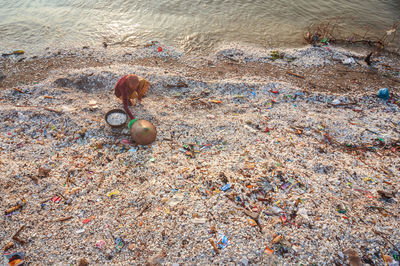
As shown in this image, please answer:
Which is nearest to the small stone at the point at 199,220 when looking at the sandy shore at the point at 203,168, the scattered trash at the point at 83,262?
the sandy shore at the point at 203,168

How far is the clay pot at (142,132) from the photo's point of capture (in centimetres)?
512

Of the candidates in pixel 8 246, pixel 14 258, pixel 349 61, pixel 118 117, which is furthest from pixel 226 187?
pixel 349 61

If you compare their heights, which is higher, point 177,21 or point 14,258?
point 177,21

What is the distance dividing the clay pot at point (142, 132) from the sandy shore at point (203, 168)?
0.70 ft

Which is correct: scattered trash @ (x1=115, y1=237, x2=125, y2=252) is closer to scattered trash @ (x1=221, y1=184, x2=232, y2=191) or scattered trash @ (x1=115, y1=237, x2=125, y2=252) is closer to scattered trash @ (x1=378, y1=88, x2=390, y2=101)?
scattered trash @ (x1=221, y1=184, x2=232, y2=191)

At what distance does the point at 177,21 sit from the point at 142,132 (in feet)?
28.0

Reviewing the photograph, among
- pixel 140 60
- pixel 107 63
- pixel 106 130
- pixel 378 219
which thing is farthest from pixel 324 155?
pixel 107 63

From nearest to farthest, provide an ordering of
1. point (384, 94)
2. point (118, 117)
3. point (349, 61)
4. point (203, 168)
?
point (203, 168)
point (118, 117)
point (384, 94)
point (349, 61)

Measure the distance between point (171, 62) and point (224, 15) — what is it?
5.31 m

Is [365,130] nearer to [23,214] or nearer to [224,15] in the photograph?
[23,214]

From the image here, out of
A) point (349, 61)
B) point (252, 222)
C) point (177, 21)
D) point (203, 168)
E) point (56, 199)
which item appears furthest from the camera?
point (177, 21)

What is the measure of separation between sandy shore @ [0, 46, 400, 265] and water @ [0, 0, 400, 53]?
2.72 m

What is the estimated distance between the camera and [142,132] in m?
5.12

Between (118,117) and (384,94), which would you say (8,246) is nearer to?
(118,117)
